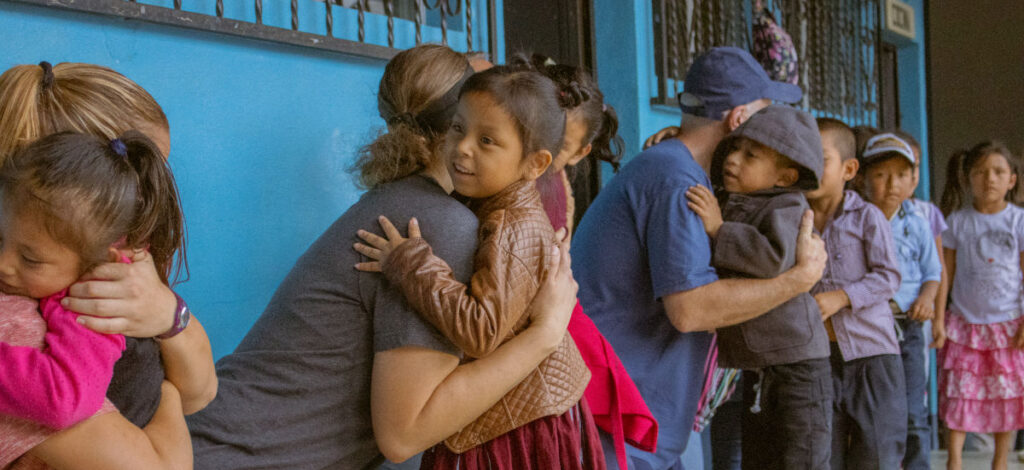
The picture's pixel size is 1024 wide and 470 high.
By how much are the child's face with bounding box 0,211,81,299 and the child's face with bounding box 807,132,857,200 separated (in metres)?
2.51

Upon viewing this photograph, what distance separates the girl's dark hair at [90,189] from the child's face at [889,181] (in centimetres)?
332

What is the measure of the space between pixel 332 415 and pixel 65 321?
1.61ft

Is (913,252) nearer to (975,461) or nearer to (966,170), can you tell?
(966,170)

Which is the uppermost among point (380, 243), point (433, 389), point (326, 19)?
point (326, 19)

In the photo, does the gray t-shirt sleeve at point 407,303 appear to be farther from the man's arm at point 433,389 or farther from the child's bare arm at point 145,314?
the child's bare arm at point 145,314

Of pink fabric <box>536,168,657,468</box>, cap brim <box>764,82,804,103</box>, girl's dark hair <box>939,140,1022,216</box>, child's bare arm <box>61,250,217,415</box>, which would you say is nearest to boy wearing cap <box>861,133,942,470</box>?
girl's dark hair <box>939,140,1022,216</box>

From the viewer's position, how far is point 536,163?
1590 mm

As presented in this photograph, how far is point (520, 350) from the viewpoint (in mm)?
1355

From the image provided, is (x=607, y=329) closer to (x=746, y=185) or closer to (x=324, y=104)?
(x=746, y=185)

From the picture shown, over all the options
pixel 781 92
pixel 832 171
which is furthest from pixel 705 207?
pixel 832 171

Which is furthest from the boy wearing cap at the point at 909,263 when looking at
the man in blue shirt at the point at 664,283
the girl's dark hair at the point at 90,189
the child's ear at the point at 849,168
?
the girl's dark hair at the point at 90,189

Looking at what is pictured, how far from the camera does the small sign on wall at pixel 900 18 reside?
545cm

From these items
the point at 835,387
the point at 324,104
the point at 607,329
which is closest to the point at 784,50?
the point at 835,387

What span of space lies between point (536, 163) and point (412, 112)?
0.26m
